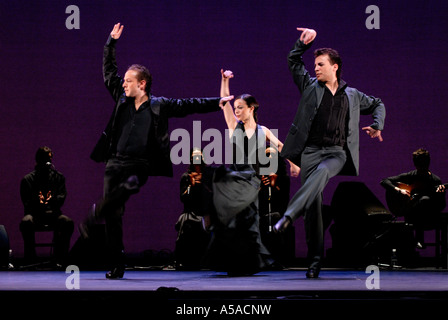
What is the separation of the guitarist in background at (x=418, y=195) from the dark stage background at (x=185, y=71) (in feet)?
3.44

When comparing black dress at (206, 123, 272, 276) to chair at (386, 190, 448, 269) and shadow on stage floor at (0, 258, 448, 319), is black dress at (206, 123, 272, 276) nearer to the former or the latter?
shadow on stage floor at (0, 258, 448, 319)

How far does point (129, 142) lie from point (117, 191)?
423 millimetres

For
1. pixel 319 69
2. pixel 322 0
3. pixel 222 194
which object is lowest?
pixel 222 194

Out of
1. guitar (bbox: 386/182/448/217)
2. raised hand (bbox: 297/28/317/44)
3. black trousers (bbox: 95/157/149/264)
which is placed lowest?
guitar (bbox: 386/182/448/217)

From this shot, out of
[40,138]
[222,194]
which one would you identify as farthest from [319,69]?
[40,138]

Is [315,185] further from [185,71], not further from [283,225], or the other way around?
[185,71]

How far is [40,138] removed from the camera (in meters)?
8.14

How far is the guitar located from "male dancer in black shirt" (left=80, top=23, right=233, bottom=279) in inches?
111

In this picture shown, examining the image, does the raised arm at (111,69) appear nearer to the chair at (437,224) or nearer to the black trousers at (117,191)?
the black trousers at (117,191)

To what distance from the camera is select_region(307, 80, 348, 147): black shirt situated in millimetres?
4758
